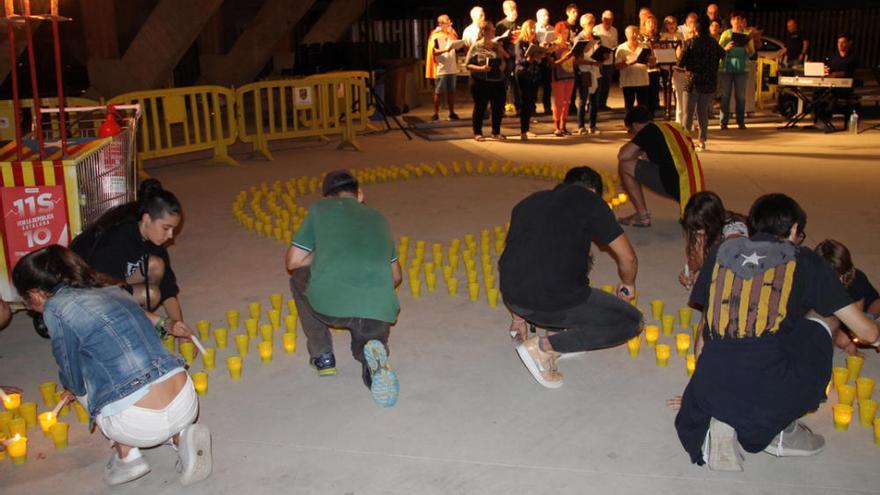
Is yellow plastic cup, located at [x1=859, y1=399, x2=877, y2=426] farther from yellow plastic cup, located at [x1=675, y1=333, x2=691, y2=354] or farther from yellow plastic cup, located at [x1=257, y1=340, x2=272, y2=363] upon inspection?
yellow plastic cup, located at [x1=257, y1=340, x2=272, y2=363]

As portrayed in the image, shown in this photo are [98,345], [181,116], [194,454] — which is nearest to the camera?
[98,345]

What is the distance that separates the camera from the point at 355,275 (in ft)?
15.9

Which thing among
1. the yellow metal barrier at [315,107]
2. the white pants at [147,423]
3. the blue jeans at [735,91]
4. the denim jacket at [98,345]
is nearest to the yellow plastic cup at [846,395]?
the white pants at [147,423]

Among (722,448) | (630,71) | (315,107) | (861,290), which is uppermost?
(630,71)

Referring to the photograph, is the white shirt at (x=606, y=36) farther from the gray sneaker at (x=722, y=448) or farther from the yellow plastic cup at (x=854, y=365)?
the gray sneaker at (x=722, y=448)

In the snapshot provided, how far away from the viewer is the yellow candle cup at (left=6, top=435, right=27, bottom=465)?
4225 millimetres

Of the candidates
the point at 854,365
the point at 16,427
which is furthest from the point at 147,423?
the point at 854,365

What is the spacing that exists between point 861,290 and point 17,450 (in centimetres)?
488

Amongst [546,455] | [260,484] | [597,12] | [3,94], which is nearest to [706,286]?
[546,455]

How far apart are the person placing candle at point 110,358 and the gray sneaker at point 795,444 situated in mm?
2678

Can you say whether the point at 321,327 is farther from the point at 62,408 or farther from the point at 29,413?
the point at 29,413

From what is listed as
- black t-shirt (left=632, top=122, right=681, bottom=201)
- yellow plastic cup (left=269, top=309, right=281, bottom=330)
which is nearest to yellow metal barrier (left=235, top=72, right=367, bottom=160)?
black t-shirt (left=632, top=122, right=681, bottom=201)

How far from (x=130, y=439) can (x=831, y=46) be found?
2960 centimetres

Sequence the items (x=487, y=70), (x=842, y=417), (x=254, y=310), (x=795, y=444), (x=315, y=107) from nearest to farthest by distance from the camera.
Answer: (x=795, y=444) < (x=842, y=417) < (x=254, y=310) < (x=487, y=70) < (x=315, y=107)
